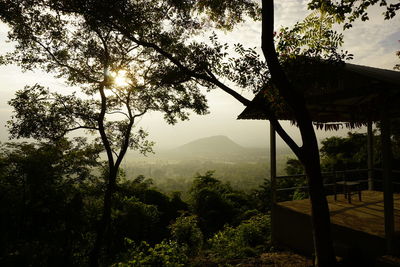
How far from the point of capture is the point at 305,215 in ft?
23.9

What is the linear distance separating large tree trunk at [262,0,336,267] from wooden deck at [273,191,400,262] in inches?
71.2

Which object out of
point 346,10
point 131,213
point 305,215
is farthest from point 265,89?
point 131,213

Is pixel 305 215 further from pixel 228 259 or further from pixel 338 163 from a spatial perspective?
pixel 338 163

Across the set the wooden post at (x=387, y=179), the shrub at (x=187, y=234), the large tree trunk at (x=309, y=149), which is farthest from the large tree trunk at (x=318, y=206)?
the shrub at (x=187, y=234)

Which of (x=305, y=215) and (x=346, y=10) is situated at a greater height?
(x=346, y=10)

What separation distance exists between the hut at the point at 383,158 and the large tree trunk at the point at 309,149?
24.9 inches

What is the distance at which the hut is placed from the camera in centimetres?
510

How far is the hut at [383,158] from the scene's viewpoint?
510cm

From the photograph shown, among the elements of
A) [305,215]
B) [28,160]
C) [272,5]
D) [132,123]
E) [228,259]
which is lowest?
[228,259]

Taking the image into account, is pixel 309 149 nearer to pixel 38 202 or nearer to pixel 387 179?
pixel 387 179

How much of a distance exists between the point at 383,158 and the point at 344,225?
215 centimetres

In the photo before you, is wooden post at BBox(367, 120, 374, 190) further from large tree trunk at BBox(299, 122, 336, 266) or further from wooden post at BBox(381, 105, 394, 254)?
large tree trunk at BBox(299, 122, 336, 266)

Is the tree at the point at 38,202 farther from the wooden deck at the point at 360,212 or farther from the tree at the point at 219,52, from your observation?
the wooden deck at the point at 360,212

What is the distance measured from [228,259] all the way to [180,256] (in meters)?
1.61
